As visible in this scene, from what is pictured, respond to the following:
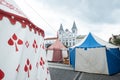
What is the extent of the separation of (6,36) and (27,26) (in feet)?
1.50

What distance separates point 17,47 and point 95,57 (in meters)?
6.78

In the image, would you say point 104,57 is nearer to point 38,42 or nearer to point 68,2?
point 68,2

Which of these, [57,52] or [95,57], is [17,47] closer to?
[95,57]

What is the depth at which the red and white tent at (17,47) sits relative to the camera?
4.39 ft

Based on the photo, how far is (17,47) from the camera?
152 centimetres

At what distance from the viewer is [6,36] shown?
1.36m

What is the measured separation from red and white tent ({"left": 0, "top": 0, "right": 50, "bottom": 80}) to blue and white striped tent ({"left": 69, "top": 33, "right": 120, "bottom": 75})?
19.4ft

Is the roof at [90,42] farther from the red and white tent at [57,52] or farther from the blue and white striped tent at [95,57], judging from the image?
the red and white tent at [57,52]

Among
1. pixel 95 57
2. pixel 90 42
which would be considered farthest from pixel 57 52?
pixel 95 57

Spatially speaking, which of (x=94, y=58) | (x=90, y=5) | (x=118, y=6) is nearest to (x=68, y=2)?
(x=90, y=5)

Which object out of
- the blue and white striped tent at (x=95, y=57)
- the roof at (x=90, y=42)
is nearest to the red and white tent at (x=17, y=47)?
the blue and white striped tent at (x=95, y=57)

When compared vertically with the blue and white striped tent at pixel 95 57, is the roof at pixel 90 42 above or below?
above

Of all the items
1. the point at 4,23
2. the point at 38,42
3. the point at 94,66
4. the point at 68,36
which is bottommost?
the point at 94,66

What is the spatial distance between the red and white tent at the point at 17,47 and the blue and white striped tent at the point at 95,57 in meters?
5.90
